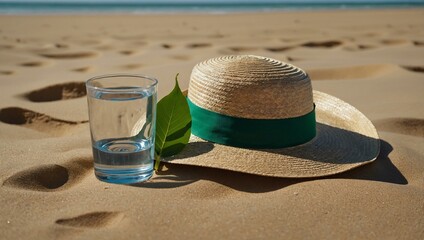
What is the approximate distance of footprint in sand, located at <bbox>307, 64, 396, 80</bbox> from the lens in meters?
3.76

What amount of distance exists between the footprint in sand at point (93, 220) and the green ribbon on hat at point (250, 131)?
1.79ft

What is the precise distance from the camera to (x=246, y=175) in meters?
1.77

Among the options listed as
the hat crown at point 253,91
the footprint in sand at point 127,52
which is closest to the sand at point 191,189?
the hat crown at point 253,91

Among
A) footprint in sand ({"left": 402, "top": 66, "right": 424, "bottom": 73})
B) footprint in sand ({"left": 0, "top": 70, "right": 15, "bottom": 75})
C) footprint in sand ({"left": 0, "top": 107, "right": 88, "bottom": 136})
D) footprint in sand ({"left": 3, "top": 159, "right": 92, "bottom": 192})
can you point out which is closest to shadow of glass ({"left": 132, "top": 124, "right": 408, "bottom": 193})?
footprint in sand ({"left": 3, "top": 159, "right": 92, "bottom": 192})

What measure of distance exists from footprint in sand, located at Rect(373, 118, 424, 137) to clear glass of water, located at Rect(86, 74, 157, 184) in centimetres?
133

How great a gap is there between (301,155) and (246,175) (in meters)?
0.23

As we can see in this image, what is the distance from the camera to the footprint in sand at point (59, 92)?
124 inches

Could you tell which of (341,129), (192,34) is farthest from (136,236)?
(192,34)

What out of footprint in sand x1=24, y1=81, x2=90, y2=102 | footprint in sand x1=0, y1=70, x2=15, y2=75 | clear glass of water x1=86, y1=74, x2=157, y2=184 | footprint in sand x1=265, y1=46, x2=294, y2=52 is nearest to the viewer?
clear glass of water x1=86, y1=74, x2=157, y2=184

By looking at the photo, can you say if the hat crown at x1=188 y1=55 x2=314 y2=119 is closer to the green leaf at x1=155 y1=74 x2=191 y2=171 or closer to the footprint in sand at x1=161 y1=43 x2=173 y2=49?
the green leaf at x1=155 y1=74 x2=191 y2=171

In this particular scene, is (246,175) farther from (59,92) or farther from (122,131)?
Result: (59,92)

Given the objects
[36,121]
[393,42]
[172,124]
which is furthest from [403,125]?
[393,42]

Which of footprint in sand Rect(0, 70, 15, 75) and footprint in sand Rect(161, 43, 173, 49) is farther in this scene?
footprint in sand Rect(161, 43, 173, 49)

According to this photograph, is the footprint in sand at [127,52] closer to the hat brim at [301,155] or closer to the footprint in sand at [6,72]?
the footprint in sand at [6,72]
